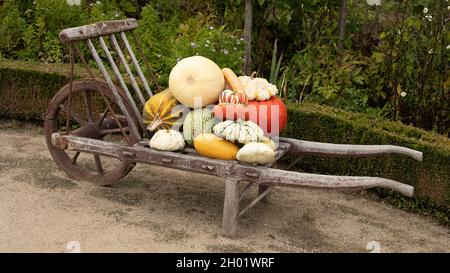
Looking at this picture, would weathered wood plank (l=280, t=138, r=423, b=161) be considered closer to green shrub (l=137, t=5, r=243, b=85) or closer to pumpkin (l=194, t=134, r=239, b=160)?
pumpkin (l=194, t=134, r=239, b=160)

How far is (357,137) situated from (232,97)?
1.37 metres

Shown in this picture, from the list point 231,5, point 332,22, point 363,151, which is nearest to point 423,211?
point 363,151

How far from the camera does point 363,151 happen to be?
4.78 m

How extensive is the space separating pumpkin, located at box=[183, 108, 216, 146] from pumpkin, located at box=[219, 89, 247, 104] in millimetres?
135

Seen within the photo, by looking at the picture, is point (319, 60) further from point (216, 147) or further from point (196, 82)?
point (216, 147)

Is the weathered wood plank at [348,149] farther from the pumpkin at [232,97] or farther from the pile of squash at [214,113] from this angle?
the pumpkin at [232,97]

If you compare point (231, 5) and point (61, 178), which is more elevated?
point (231, 5)

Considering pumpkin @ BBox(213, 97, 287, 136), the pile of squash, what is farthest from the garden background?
the pile of squash

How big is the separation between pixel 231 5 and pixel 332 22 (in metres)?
1.05

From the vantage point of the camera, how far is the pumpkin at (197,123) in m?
4.64

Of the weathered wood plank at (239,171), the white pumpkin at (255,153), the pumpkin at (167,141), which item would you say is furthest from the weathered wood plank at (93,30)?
the white pumpkin at (255,153)

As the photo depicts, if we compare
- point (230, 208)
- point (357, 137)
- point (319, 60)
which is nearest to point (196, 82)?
point (230, 208)
